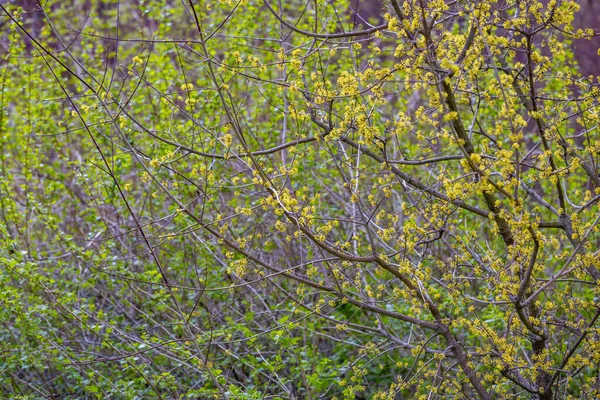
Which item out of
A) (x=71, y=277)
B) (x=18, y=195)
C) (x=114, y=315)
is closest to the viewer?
(x=114, y=315)

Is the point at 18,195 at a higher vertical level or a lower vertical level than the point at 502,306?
higher

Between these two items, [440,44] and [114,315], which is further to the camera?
[114,315]

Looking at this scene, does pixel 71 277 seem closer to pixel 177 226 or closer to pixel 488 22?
pixel 177 226

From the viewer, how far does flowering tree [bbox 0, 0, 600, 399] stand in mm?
3346

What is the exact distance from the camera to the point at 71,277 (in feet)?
20.5

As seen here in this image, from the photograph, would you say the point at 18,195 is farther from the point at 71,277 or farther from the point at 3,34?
the point at 3,34

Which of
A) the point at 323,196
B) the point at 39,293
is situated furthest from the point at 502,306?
the point at 39,293

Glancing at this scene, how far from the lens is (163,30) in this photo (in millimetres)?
6496

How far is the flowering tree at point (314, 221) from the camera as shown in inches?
132

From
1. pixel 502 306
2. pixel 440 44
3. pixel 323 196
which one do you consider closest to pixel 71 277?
pixel 323 196

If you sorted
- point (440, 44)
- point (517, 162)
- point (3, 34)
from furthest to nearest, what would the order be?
point (3, 34) < point (440, 44) < point (517, 162)

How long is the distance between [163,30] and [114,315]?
2.46 meters

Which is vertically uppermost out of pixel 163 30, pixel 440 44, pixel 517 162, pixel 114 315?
pixel 163 30

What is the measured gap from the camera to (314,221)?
488 cm
